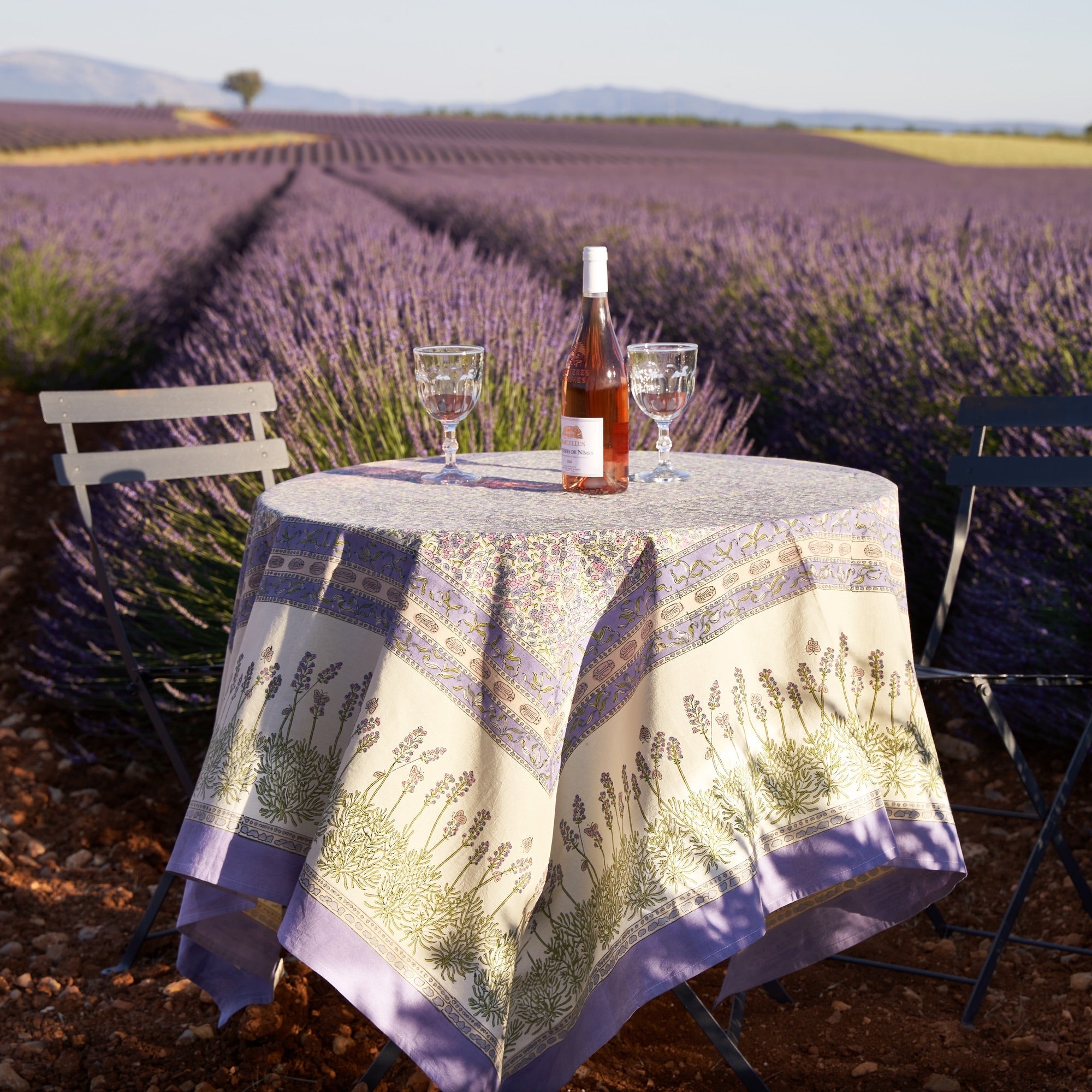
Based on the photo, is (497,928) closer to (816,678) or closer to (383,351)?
(816,678)

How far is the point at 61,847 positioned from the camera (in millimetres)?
2545

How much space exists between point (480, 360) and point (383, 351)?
159 cm

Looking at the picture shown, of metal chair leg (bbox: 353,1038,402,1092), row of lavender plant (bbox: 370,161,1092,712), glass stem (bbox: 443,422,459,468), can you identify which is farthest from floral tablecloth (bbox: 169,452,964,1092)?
row of lavender plant (bbox: 370,161,1092,712)

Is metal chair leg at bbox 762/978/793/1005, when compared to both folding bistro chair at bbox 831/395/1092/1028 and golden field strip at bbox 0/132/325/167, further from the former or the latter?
golden field strip at bbox 0/132/325/167

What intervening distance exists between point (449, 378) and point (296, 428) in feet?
4.65

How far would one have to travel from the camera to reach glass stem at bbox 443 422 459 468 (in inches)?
68.7

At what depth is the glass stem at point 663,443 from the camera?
168 centimetres

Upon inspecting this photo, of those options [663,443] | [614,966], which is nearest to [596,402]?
[663,443]

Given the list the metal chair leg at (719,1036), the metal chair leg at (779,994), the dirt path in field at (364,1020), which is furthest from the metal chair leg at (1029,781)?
the metal chair leg at (719,1036)

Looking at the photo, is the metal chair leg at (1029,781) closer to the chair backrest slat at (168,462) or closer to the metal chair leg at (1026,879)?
the metal chair leg at (1026,879)

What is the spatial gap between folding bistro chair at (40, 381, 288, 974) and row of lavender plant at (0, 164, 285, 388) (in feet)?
16.9

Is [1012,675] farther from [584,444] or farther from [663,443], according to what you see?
[584,444]

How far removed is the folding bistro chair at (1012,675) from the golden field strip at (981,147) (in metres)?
29.8

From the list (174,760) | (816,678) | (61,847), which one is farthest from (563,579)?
(61,847)
